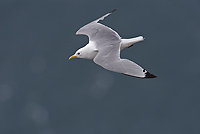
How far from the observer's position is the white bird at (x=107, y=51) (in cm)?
1170

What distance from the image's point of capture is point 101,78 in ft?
199

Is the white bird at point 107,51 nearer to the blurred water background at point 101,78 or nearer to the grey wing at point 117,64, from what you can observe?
the grey wing at point 117,64

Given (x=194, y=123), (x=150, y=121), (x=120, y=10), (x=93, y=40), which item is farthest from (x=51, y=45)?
(x=93, y=40)

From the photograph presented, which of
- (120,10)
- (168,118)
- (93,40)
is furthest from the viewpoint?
(168,118)

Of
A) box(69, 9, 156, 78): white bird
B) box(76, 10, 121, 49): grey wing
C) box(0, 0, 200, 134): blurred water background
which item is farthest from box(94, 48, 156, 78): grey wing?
box(0, 0, 200, 134): blurred water background

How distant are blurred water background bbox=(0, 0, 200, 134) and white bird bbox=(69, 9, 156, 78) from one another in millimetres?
38602

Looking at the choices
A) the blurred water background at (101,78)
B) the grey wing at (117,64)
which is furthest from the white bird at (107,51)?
the blurred water background at (101,78)

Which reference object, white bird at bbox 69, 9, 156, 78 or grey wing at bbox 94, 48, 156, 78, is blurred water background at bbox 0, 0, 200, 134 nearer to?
white bird at bbox 69, 9, 156, 78

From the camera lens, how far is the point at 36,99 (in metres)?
63.6

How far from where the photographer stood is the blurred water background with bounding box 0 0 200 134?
2222 inches

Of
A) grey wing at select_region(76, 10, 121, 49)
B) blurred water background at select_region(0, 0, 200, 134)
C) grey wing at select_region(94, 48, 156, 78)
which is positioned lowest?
blurred water background at select_region(0, 0, 200, 134)

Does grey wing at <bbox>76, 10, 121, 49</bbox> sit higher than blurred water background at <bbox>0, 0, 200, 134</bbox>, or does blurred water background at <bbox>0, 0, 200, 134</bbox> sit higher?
grey wing at <bbox>76, 10, 121, 49</bbox>

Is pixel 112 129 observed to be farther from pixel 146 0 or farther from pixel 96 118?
pixel 146 0

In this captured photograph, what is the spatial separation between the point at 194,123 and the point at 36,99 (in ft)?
92.6
